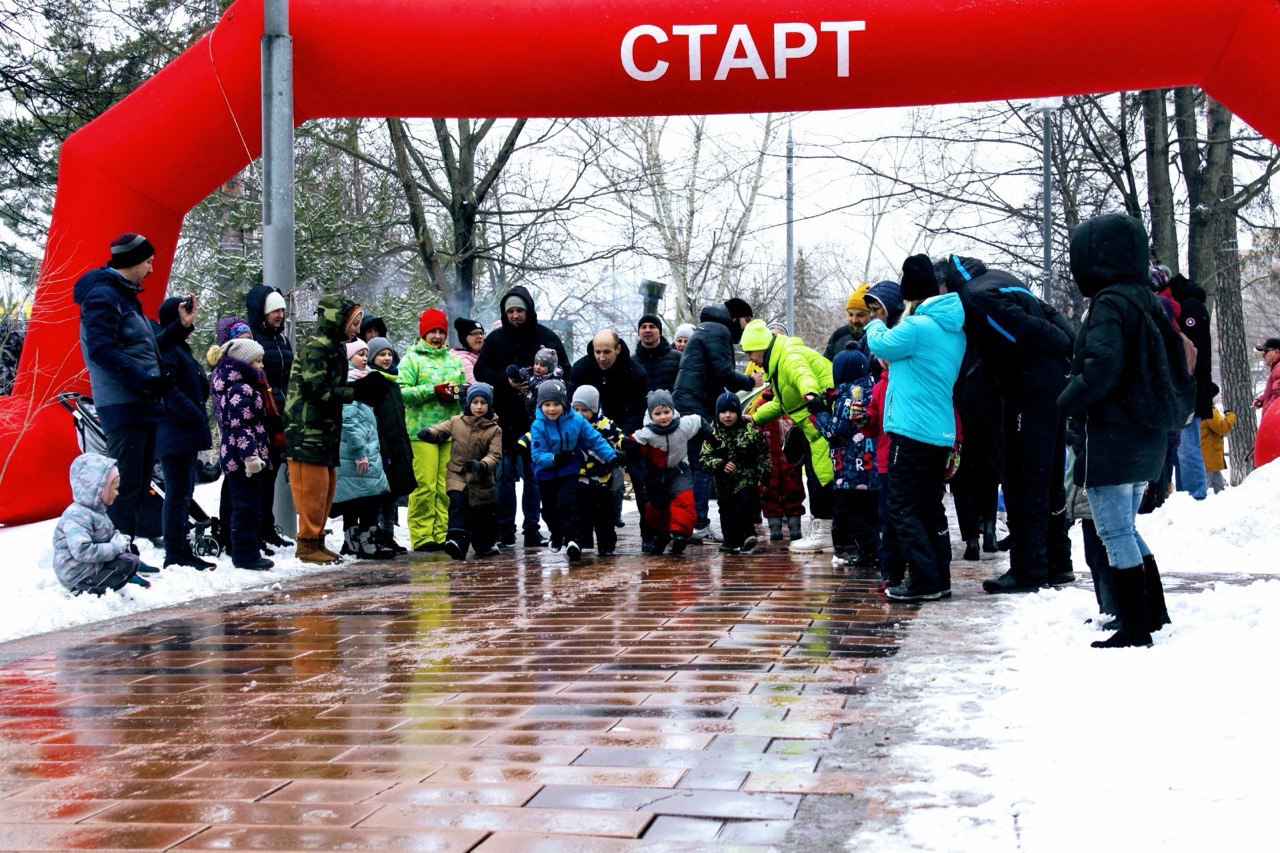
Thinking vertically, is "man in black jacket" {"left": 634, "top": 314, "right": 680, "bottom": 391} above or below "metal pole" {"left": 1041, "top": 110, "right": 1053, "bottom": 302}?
below

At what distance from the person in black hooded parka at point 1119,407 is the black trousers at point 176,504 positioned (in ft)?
18.7

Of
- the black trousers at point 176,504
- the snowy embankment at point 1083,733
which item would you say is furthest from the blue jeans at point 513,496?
the snowy embankment at point 1083,733

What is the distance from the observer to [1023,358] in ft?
25.2

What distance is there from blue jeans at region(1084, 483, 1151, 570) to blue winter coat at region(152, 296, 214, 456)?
5.72m

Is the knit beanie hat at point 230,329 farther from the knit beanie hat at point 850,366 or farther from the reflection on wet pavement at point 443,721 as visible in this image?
the knit beanie hat at point 850,366

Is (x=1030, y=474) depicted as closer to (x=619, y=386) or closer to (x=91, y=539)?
(x=619, y=386)

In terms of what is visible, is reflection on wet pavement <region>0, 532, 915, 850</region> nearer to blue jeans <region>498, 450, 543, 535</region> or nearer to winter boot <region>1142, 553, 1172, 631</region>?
winter boot <region>1142, 553, 1172, 631</region>

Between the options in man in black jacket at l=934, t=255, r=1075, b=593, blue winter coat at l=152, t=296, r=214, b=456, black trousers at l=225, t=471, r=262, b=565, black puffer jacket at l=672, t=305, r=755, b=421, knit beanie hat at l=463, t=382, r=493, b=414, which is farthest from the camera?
black puffer jacket at l=672, t=305, r=755, b=421

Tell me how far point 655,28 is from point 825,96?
54.7 inches

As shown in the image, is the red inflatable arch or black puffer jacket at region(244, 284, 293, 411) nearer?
the red inflatable arch

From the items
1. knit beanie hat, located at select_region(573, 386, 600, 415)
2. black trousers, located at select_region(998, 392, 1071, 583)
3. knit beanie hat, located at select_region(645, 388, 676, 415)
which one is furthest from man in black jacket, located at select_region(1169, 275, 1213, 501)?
knit beanie hat, located at select_region(573, 386, 600, 415)

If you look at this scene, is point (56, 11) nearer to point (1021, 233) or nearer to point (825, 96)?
point (825, 96)

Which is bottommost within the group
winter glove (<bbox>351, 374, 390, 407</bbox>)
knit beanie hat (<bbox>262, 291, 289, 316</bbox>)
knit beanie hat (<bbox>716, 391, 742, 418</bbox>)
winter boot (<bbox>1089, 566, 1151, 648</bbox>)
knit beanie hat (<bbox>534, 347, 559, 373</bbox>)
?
winter boot (<bbox>1089, 566, 1151, 648</bbox>)

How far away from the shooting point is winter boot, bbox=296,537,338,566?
32.7 feet
